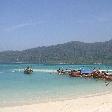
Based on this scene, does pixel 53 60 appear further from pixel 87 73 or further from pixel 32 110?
pixel 32 110

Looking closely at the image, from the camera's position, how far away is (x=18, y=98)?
1938cm

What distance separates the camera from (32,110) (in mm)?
14695

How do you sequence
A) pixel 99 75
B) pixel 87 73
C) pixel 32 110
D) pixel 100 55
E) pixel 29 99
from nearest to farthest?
1. pixel 32 110
2. pixel 29 99
3. pixel 99 75
4. pixel 87 73
5. pixel 100 55

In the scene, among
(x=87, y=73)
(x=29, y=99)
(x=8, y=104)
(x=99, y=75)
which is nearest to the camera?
(x=8, y=104)

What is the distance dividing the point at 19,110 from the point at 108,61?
543 feet

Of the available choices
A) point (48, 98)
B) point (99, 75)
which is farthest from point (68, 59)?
point (48, 98)

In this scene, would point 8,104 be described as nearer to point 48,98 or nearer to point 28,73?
point 48,98

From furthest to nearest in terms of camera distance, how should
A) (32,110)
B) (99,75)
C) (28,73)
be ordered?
1. (28,73)
2. (99,75)
3. (32,110)

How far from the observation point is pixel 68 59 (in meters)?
199

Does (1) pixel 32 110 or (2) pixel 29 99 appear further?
(2) pixel 29 99

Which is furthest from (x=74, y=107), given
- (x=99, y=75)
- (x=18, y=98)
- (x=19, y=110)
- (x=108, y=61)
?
(x=108, y=61)

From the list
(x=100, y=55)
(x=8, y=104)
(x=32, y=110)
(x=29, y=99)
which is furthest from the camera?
(x=100, y=55)

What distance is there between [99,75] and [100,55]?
152 metres

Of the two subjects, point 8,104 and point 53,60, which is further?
point 53,60
